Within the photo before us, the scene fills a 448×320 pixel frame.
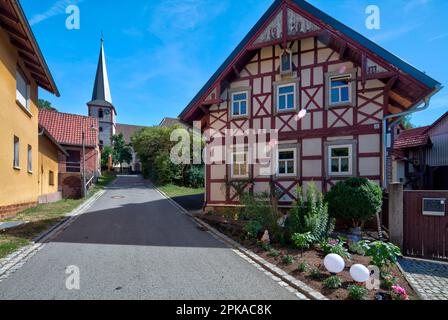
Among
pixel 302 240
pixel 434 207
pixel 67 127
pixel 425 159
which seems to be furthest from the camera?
pixel 67 127

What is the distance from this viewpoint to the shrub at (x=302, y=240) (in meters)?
6.78

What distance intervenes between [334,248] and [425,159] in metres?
16.1

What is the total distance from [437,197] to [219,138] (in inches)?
362

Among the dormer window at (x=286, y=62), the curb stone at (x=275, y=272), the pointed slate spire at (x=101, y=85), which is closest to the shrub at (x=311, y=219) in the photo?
the curb stone at (x=275, y=272)

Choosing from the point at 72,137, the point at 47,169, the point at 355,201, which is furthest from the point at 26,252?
the point at 72,137

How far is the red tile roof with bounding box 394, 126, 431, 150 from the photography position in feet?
59.7

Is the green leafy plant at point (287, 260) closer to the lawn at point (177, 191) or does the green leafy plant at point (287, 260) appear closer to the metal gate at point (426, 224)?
the metal gate at point (426, 224)

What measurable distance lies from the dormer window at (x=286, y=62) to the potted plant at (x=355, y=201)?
20.4 ft

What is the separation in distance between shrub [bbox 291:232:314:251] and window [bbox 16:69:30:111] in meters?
11.2

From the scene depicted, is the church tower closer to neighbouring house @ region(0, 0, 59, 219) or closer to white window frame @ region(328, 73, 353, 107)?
neighbouring house @ region(0, 0, 59, 219)

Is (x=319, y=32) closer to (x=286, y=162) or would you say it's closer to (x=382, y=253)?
(x=286, y=162)

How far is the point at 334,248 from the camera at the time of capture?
636cm
